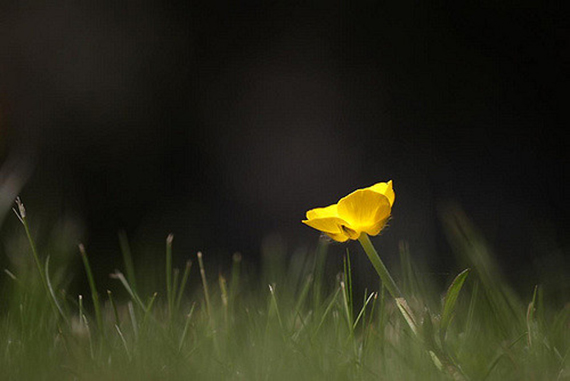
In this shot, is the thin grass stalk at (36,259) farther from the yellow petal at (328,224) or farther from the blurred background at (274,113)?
the blurred background at (274,113)

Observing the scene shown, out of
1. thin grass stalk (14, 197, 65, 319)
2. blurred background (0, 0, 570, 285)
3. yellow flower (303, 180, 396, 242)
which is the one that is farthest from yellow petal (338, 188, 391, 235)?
blurred background (0, 0, 570, 285)

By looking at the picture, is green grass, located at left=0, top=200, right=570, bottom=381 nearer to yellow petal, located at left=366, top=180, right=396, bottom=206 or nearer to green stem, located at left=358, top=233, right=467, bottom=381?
green stem, located at left=358, top=233, right=467, bottom=381

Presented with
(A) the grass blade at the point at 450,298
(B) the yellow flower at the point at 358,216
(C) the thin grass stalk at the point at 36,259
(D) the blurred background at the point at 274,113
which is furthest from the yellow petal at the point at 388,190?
(D) the blurred background at the point at 274,113

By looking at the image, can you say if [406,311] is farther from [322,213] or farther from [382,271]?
[322,213]

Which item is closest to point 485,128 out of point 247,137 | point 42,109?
point 247,137

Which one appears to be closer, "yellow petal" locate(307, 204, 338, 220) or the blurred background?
"yellow petal" locate(307, 204, 338, 220)

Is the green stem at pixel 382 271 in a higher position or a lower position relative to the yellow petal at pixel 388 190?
lower
